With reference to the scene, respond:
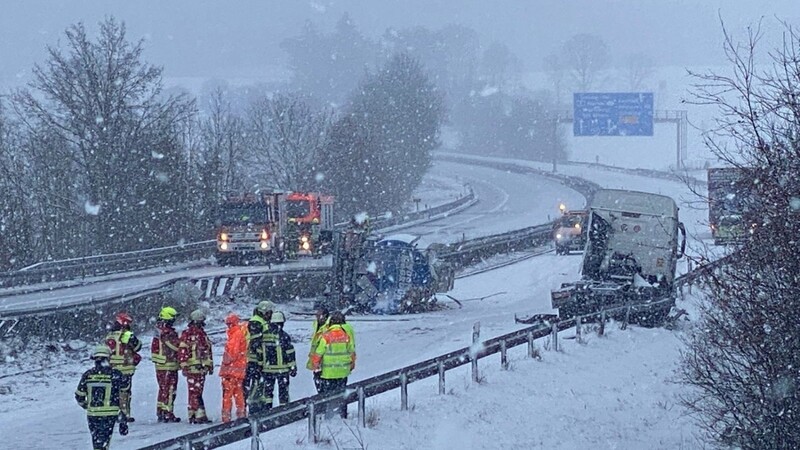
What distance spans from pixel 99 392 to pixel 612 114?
197 ft

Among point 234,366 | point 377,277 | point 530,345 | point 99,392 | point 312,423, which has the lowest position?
point 530,345

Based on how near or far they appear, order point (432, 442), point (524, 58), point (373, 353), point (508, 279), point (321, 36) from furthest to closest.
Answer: point (524, 58)
point (321, 36)
point (508, 279)
point (373, 353)
point (432, 442)

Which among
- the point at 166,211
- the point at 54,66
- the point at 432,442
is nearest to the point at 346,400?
the point at 432,442

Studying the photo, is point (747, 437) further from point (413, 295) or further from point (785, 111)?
point (413, 295)

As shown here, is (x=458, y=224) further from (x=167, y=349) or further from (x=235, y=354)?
(x=235, y=354)

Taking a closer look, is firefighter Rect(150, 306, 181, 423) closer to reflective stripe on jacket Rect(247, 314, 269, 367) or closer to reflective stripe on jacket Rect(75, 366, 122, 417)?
reflective stripe on jacket Rect(247, 314, 269, 367)

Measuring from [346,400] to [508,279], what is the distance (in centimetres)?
2247

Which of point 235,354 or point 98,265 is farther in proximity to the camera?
point 98,265

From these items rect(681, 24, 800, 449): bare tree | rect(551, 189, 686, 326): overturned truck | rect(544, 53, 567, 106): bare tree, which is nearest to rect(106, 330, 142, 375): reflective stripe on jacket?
rect(681, 24, 800, 449): bare tree

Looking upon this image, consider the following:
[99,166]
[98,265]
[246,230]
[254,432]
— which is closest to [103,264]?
[98,265]

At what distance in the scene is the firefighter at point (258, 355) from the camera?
48.4 feet

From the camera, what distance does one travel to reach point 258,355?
1481 centimetres

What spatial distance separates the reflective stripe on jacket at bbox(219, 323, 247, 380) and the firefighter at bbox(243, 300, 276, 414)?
4.1 inches

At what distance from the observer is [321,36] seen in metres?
124
